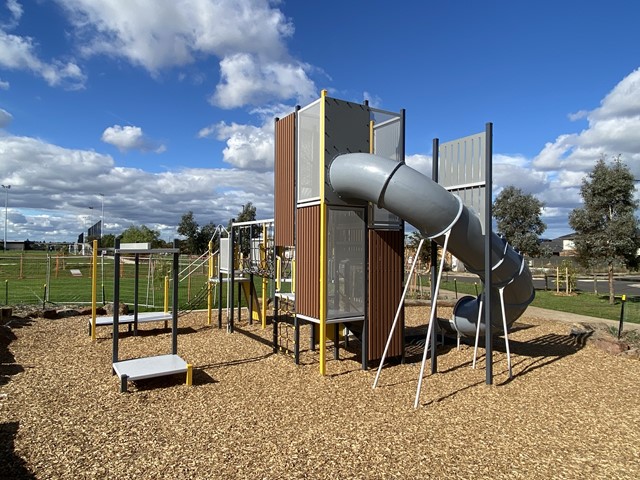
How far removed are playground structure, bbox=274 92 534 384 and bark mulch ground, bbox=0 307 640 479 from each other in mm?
948

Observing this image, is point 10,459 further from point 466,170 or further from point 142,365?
point 466,170

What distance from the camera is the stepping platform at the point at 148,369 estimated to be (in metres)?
7.02

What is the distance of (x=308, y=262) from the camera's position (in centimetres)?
846

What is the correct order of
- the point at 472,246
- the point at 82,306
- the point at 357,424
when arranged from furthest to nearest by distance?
the point at 82,306 → the point at 472,246 → the point at 357,424

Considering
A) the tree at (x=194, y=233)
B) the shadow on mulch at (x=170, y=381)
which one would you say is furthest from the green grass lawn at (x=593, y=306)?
the tree at (x=194, y=233)

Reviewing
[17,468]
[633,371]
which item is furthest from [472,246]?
[17,468]

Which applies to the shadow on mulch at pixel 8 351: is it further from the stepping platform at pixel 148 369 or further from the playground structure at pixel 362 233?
the playground structure at pixel 362 233

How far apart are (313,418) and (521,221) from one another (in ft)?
87.2

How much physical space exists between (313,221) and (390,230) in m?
1.47

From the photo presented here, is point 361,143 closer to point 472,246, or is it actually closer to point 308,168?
point 308,168

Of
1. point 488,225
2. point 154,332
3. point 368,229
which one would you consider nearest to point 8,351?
point 154,332

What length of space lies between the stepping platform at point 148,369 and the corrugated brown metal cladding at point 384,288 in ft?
10.8

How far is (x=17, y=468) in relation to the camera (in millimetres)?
4453

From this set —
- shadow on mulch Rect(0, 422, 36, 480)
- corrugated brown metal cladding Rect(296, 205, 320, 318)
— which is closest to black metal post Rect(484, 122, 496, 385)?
corrugated brown metal cladding Rect(296, 205, 320, 318)
